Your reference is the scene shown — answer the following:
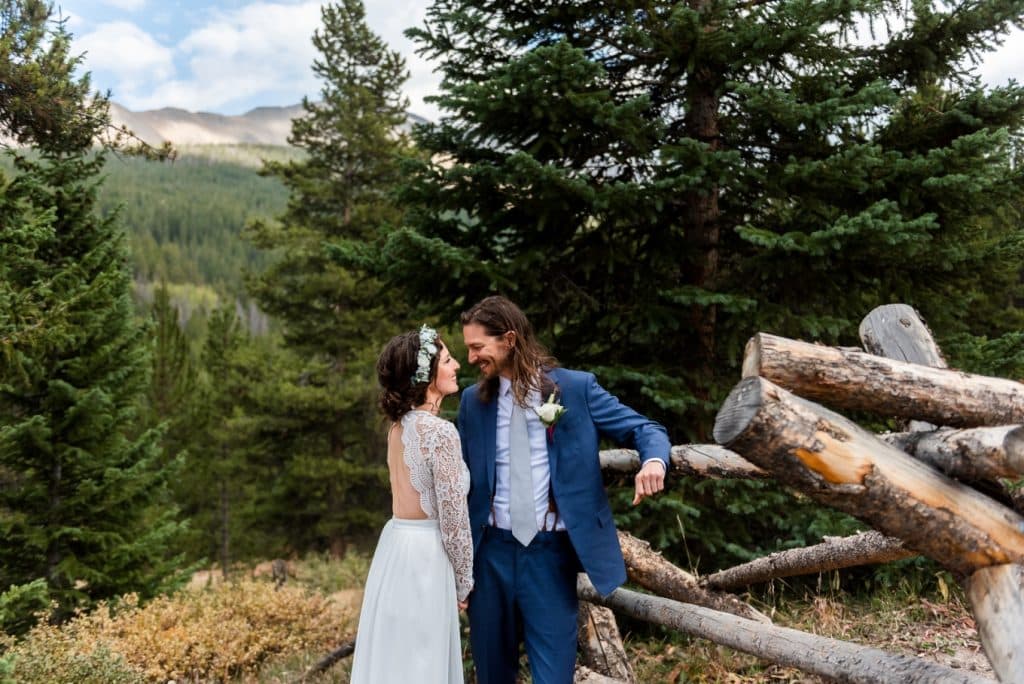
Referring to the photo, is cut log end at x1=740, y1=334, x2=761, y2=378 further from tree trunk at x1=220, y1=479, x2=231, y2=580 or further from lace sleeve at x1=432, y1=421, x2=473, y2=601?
tree trunk at x1=220, y1=479, x2=231, y2=580

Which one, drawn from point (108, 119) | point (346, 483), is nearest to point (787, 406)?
point (108, 119)

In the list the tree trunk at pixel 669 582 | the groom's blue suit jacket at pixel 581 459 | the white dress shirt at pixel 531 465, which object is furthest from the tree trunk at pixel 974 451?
Result: the tree trunk at pixel 669 582

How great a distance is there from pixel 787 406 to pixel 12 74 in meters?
7.15

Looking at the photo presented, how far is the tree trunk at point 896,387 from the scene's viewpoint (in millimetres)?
2604

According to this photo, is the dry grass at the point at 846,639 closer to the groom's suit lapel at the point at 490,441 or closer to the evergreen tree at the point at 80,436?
the groom's suit lapel at the point at 490,441

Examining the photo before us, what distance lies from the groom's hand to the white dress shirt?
52 cm

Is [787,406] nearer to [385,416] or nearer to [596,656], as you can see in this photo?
[385,416]

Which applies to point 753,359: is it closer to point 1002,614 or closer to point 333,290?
point 1002,614

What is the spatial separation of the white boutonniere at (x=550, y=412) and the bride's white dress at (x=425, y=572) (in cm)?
46

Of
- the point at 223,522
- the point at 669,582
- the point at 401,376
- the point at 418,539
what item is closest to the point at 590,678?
the point at 669,582

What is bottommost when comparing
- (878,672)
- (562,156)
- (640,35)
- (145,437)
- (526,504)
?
(145,437)

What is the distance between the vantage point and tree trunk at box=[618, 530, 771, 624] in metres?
4.80

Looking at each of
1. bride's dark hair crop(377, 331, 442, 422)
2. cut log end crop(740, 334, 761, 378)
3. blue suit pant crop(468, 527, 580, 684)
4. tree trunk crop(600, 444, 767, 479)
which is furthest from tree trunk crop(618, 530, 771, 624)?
cut log end crop(740, 334, 761, 378)

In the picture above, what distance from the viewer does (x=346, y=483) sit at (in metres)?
19.7
